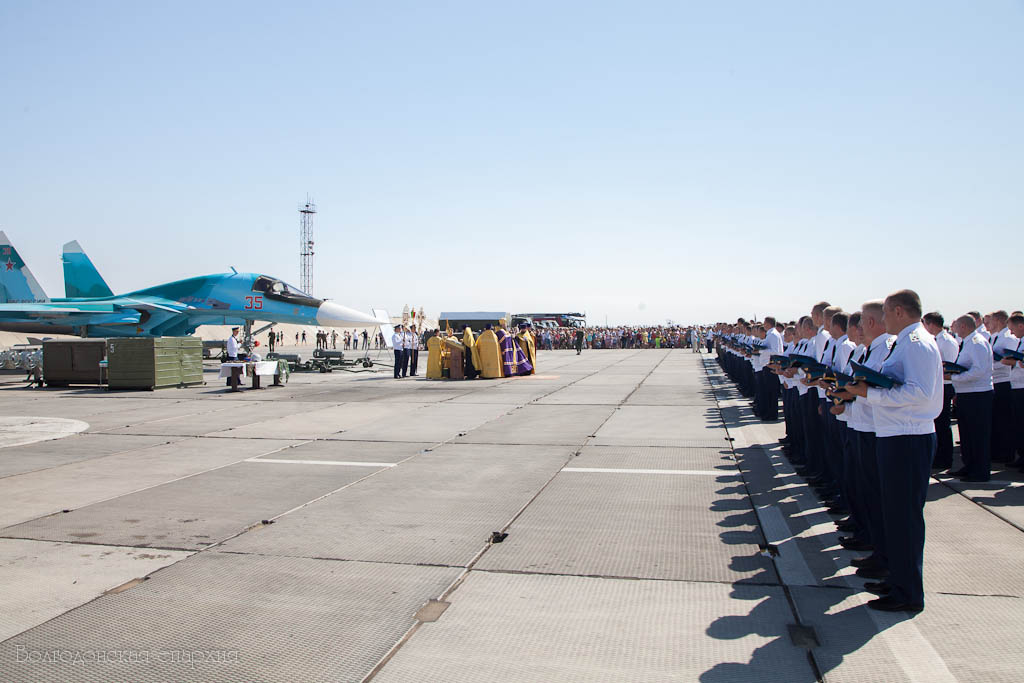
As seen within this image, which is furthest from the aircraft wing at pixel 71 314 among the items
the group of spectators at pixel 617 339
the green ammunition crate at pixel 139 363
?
the group of spectators at pixel 617 339

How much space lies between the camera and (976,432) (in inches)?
285

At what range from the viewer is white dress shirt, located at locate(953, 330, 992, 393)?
727cm

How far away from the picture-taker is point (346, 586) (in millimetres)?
4359

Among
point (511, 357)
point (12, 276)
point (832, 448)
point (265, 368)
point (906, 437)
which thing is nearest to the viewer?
point (906, 437)

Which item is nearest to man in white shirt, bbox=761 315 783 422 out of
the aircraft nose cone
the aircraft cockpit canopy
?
the aircraft nose cone

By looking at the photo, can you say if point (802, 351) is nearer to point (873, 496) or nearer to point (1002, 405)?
point (1002, 405)

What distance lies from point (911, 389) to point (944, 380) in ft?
14.8

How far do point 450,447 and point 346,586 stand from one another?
503 cm

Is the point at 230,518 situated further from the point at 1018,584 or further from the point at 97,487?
the point at 1018,584

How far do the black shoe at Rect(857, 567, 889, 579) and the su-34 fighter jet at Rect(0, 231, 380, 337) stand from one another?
878 inches

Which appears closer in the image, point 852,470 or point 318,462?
point 852,470

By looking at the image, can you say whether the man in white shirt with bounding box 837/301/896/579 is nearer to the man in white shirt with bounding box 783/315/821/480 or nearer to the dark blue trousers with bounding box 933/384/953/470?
the man in white shirt with bounding box 783/315/821/480

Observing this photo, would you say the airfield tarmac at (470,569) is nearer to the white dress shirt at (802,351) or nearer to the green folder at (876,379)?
the white dress shirt at (802,351)

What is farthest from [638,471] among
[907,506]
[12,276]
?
[12,276]
